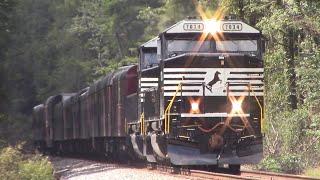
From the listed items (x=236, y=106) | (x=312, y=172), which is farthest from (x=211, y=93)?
(x=312, y=172)

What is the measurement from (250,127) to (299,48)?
795cm

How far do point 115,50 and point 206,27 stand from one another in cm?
4257

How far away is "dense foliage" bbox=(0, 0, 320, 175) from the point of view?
64.0 feet

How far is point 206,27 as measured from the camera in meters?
14.2

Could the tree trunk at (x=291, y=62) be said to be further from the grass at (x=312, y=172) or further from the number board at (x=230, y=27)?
the number board at (x=230, y=27)

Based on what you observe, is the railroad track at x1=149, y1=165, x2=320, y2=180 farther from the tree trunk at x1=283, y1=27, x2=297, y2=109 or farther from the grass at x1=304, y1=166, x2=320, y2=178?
the tree trunk at x1=283, y1=27, x2=297, y2=109

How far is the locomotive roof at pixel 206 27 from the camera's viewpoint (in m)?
14.2

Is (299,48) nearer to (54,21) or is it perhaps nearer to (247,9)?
(247,9)

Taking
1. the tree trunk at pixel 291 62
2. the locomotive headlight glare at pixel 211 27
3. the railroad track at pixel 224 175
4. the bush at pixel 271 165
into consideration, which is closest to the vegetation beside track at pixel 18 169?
the railroad track at pixel 224 175

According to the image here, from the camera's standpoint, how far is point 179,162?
13.7 m

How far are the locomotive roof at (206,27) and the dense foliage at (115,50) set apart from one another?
4616mm

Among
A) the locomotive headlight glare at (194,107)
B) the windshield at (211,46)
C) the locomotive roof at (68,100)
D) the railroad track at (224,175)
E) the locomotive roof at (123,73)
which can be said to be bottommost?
the railroad track at (224,175)

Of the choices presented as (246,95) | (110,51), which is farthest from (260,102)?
(110,51)

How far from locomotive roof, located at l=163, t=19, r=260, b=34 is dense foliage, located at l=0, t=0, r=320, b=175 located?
4.62 m
